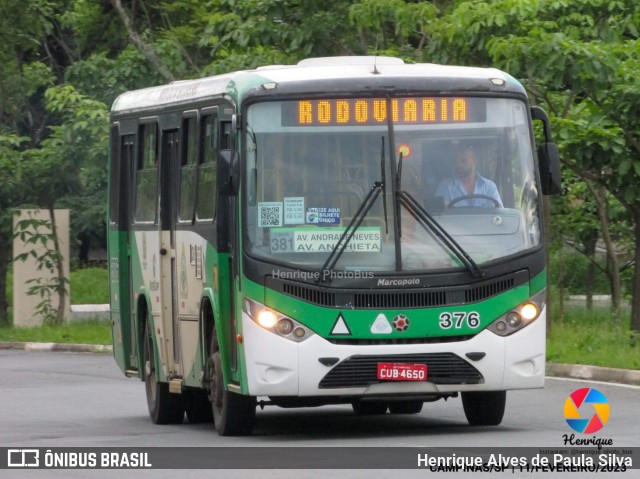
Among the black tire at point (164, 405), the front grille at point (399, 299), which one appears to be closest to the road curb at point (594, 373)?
the black tire at point (164, 405)

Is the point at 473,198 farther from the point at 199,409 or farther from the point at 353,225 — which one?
the point at 199,409

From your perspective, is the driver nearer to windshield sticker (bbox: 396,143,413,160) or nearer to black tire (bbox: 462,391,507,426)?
windshield sticker (bbox: 396,143,413,160)

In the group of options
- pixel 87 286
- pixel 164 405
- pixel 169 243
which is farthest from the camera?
pixel 87 286

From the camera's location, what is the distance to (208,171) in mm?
13305

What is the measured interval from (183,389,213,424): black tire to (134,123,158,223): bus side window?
1.68 metres

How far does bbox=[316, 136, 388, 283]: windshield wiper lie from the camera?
1196 centimetres

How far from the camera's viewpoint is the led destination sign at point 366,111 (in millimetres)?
12352

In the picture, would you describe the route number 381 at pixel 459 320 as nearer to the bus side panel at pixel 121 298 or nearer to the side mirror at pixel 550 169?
the side mirror at pixel 550 169

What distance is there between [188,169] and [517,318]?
10.9 ft

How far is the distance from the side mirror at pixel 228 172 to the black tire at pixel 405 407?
3.27 meters

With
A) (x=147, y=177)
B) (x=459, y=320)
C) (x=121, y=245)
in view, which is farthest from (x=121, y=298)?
(x=459, y=320)

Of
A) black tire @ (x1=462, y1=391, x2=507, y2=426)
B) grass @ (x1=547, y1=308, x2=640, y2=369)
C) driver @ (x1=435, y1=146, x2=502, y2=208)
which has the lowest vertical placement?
grass @ (x1=547, y1=308, x2=640, y2=369)

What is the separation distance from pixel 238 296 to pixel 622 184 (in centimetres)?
846

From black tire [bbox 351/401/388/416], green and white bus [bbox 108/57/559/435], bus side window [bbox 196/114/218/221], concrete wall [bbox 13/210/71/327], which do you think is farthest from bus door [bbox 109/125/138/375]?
concrete wall [bbox 13/210/71/327]
